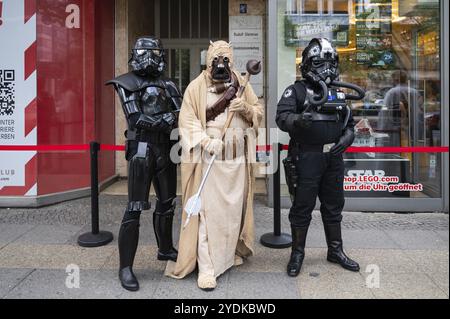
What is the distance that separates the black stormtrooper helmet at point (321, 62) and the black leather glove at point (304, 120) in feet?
1.17

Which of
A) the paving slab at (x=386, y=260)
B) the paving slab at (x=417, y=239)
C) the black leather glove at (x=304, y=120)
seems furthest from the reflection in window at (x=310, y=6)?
the paving slab at (x=386, y=260)

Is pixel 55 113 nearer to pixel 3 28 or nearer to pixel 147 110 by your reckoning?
pixel 3 28

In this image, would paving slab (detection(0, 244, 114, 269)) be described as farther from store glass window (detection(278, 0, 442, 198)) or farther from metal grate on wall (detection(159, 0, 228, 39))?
metal grate on wall (detection(159, 0, 228, 39))

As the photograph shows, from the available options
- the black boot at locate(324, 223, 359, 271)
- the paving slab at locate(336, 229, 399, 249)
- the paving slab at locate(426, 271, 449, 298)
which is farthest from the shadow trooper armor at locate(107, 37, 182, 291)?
the paving slab at locate(426, 271, 449, 298)

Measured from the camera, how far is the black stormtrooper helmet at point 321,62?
4012mm

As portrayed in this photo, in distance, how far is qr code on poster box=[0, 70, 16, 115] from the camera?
254 inches

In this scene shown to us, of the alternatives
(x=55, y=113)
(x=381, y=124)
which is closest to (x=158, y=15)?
(x=55, y=113)

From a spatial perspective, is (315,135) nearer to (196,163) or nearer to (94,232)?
(196,163)

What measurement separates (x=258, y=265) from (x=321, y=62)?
6.09ft

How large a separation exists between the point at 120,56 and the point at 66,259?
4.59m

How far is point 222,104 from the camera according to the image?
3.92 m

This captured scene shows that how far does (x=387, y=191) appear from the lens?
6508 mm

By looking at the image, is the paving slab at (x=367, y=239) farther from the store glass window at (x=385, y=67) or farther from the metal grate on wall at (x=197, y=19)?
the metal grate on wall at (x=197, y=19)

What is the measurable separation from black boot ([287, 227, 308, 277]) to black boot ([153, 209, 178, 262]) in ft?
3.36
